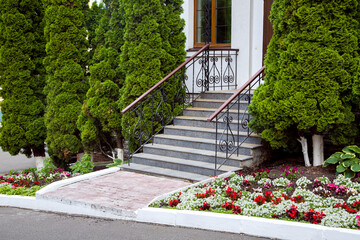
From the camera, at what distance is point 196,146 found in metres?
8.50

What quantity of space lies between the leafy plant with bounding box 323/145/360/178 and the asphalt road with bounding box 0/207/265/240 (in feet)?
7.22

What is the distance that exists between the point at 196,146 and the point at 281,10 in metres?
2.91

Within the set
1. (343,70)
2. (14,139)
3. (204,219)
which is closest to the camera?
(204,219)

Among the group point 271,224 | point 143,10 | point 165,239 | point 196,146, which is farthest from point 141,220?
point 143,10

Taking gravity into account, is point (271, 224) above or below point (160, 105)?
below

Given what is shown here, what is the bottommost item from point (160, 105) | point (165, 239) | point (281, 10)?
point (165, 239)

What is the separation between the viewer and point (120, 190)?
24.0 feet

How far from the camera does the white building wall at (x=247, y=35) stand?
1042 centimetres

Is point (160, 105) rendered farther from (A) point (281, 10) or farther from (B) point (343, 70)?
(B) point (343, 70)

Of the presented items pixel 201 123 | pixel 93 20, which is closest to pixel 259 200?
pixel 201 123

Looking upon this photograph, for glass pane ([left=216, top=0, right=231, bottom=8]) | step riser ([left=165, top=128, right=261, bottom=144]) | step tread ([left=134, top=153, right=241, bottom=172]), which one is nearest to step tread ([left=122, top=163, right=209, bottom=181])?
step tread ([left=134, top=153, right=241, bottom=172])

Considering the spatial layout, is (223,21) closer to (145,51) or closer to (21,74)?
(145,51)

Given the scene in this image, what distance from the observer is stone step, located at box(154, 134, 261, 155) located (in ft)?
26.1

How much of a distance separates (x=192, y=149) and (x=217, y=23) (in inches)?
167
